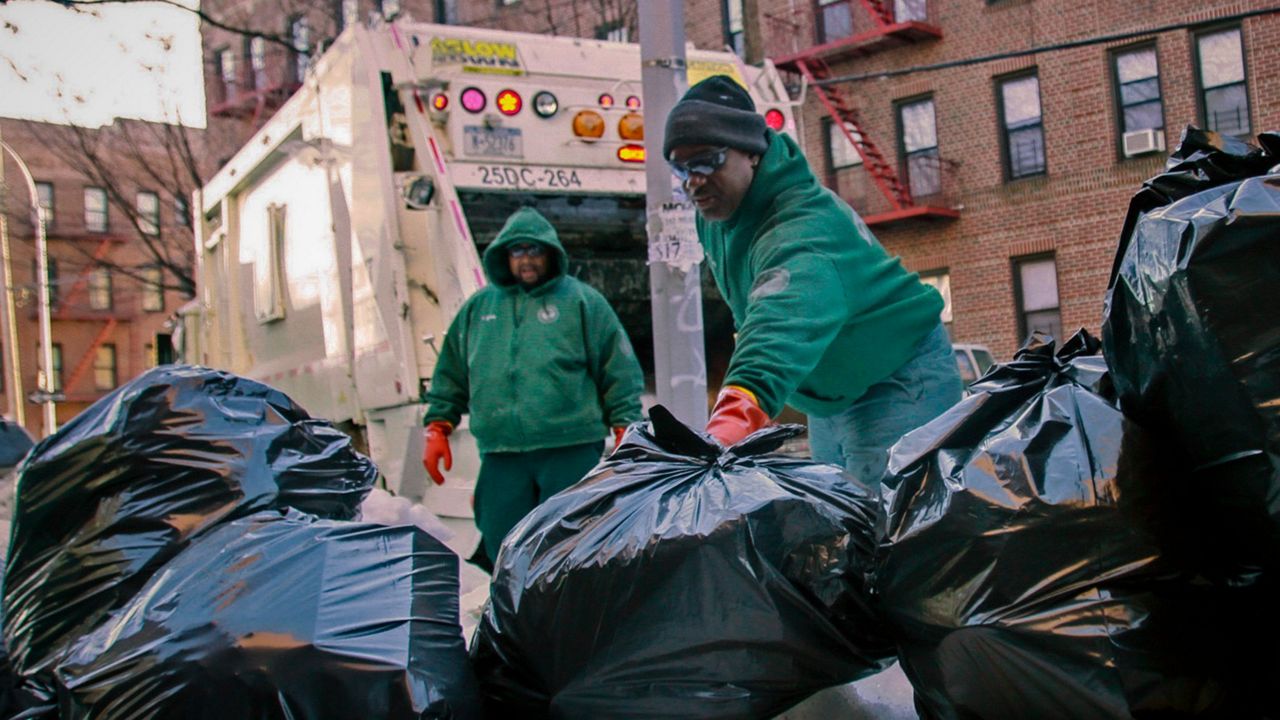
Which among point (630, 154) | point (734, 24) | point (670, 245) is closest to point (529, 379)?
point (670, 245)

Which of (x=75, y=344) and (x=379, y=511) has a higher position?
(x=75, y=344)

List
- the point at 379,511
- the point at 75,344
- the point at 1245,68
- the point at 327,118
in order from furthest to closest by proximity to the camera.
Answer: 1. the point at 75,344
2. the point at 1245,68
3. the point at 327,118
4. the point at 379,511

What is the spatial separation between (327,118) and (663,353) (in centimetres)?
284

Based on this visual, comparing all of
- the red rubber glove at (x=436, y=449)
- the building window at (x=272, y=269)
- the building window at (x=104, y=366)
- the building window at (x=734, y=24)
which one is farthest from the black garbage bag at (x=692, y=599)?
the building window at (x=104, y=366)

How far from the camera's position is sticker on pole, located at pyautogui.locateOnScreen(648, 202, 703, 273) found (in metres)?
4.35

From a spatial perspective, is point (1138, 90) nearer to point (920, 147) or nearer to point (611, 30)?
point (920, 147)

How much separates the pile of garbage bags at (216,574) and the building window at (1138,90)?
15509 millimetres

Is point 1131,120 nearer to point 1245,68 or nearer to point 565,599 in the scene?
point 1245,68

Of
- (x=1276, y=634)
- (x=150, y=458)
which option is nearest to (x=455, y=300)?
(x=150, y=458)

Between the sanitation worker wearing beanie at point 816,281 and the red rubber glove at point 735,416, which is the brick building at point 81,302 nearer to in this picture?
the sanitation worker wearing beanie at point 816,281

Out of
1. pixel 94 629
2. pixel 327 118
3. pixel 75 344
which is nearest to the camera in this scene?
pixel 94 629

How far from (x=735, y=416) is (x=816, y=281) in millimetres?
353

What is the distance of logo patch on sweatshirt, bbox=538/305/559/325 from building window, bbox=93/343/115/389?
116 ft

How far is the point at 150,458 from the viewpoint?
2.59m
